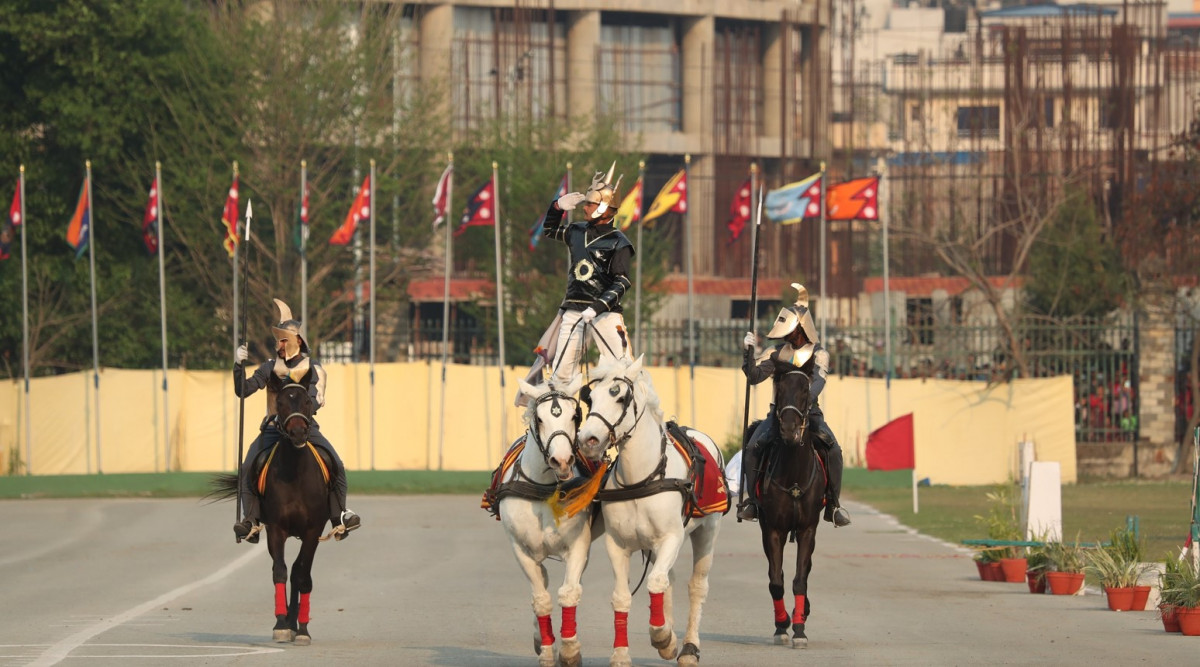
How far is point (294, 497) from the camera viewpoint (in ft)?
50.8

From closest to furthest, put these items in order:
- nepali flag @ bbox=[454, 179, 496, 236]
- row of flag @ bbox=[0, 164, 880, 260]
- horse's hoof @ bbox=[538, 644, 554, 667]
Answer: horse's hoof @ bbox=[538, 644, 554, 667], row of flag @ bbox=[0, 164, 880, 260], nepali flag @ bbox=[454, 179, 496, 236]

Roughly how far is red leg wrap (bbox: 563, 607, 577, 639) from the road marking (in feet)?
11.9

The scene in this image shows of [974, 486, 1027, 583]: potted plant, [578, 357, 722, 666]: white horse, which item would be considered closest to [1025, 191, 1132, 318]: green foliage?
[974, 486, 1027, 583]: potted plant

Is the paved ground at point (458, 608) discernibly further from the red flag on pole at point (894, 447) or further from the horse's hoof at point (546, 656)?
the red flag on pole at point (894, 447)

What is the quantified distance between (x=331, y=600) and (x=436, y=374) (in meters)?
23.8

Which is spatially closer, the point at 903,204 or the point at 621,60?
the point at 903,204

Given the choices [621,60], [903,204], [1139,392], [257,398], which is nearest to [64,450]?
[257,398]

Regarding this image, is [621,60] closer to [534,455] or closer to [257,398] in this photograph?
[257,398]

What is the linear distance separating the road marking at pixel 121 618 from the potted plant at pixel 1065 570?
8860 mm

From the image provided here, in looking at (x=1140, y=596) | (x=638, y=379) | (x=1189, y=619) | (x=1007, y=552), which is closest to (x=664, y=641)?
(x=638, y=379)

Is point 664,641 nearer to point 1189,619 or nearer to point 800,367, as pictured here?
point 800,367

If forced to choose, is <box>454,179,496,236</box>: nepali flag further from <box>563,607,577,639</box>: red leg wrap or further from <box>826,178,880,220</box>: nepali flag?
<box>563,607,577,639</box>: red leg wrap

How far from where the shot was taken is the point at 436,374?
43.1 meters

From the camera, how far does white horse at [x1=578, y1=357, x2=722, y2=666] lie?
1211 cm
